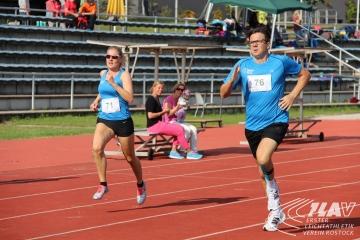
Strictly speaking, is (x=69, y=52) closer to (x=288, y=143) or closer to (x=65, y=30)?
(x=65, y=30)

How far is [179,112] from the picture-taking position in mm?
19031

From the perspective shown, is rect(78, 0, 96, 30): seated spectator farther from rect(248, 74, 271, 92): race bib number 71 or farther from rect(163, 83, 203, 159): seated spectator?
rect(248, 74, 271, 92): race bib number 71

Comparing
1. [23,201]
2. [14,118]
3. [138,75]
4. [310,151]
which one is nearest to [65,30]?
[138,75]

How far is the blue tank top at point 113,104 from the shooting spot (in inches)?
477


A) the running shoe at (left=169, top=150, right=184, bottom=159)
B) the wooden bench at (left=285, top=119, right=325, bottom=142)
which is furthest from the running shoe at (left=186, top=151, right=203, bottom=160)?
the wooden bench at (left=285, top=119, right=325, bottom=142)

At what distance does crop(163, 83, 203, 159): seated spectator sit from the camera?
18438 mm

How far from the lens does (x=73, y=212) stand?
454 inches

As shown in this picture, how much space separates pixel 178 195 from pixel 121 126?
156cm

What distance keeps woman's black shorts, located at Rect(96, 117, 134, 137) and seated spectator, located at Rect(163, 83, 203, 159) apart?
615 cm

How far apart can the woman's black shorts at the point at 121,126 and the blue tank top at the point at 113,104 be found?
0.16ft

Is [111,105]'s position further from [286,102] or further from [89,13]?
[89,13]

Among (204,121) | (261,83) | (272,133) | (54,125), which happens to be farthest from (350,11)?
(272,133)

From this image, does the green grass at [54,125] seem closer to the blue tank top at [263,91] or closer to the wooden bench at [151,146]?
the wooden bench at [151,146]

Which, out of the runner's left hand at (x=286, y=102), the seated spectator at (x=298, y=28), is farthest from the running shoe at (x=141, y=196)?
the seated spectator at (x=298, y=28)
